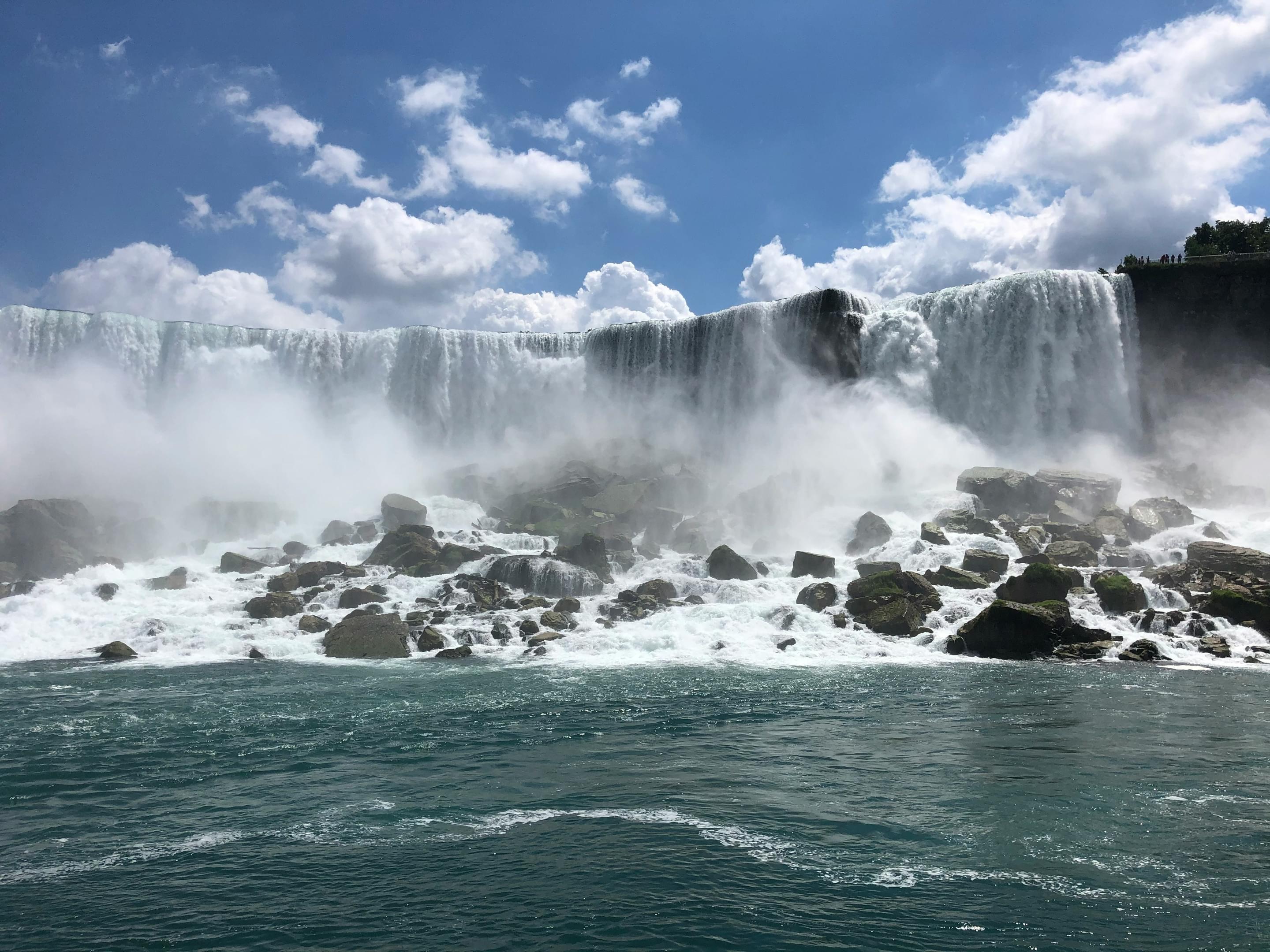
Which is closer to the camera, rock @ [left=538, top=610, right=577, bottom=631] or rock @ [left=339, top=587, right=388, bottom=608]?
rock @ [left=538, top=610, right=577, bottom=631]

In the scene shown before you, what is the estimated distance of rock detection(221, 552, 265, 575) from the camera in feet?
99.9

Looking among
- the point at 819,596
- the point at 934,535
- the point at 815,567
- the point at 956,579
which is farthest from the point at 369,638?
the point at 934,535

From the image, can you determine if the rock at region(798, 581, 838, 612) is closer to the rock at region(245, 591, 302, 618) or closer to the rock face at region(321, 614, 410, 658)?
the rock face at region(321, 614, 410, 658)

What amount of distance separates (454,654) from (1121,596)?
1652cm

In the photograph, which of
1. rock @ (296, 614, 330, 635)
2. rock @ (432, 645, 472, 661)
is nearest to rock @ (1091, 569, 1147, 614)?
rock @ (432, 645, 472, 661)

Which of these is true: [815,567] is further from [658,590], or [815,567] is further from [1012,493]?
[1012,493]

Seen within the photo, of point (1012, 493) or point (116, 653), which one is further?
point (1012, 493)

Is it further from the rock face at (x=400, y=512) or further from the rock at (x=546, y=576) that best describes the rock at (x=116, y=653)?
the rock face at (x=400, y=512)

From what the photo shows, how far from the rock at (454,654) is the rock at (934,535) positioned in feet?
48.7

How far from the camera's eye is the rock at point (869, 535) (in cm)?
2928

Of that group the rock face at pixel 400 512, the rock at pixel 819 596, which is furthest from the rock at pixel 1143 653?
the rock face at pixel 400 512

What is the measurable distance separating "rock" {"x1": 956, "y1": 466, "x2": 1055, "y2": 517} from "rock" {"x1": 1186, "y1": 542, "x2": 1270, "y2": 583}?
7.18 metres

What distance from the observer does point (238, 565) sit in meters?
30.6

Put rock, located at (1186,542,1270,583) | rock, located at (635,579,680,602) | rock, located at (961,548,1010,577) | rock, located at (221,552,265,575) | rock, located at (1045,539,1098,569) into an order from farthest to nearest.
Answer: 1. rock, located at (221,552,265,575)
2. rock, located at (635,579,680,602)
3. rock, located at (1045,539,1098,569)
4. rock, located at (961,548,1010,577)
5. rock, located at (1186,542,1270,583)
